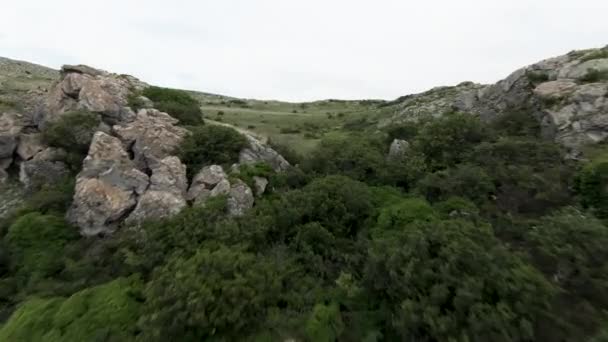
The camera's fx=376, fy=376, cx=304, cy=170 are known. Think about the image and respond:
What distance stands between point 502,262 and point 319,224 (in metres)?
9.12

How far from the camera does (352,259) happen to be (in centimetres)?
1717

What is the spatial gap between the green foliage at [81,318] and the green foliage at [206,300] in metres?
1.09

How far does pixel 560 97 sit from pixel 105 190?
103 ft

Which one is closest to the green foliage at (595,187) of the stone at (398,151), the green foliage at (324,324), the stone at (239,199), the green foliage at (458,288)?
the green foliage at (458,288)

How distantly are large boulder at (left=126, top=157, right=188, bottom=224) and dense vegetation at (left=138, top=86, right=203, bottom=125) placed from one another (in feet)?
30.8

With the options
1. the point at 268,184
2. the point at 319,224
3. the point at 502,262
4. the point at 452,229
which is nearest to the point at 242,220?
the point at 319,224

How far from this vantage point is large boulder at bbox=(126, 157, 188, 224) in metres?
20.2

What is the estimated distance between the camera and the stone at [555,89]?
2788 centimetres

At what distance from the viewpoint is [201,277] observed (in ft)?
42.8

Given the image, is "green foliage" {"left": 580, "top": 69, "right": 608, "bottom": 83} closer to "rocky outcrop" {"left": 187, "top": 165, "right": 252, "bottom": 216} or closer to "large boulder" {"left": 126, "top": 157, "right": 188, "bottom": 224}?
"rocky outcrop" {"left": 187, "top": 165, "right": 252, "bottom": 216}

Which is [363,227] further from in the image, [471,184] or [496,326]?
[496,326]

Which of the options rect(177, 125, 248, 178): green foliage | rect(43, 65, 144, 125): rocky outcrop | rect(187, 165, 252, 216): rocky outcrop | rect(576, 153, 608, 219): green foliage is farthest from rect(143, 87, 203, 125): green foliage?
rect(576, 153, 608, 219): green foliage

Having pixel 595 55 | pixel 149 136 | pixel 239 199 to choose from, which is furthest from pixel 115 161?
pixel 595 55

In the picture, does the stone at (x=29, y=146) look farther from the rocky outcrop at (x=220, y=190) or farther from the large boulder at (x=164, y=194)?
the rocky outcrop at (x=220, y=190)
